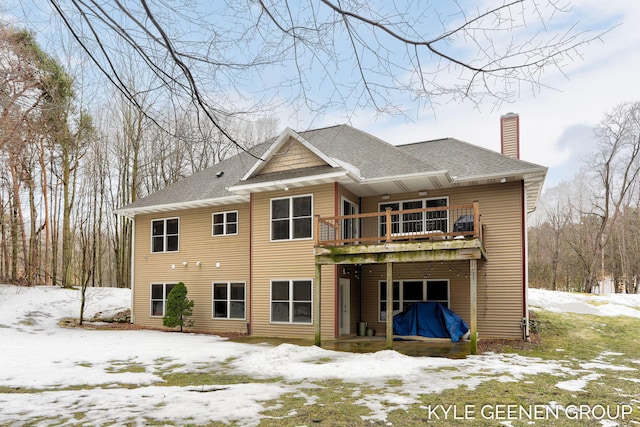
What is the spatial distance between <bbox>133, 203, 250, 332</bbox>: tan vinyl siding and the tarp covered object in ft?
17.3

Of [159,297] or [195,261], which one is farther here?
[159,297]

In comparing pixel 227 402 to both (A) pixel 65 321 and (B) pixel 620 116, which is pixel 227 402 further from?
(B) pixel 620 116

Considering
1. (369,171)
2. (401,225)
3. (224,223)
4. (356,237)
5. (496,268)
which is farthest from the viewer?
(224,223)

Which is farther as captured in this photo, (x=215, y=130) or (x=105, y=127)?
(x=105, y=127)

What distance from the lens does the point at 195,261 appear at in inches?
631

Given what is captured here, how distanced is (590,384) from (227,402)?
5.69m

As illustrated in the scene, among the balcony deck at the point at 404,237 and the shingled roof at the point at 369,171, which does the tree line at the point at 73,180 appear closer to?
the shingled roof at the point at 369,171

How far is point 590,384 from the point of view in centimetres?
701

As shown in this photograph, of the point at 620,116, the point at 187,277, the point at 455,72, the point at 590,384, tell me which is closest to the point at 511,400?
the point at 590,384

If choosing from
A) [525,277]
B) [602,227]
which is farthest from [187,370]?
[602,227]

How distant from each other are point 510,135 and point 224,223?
406 inches

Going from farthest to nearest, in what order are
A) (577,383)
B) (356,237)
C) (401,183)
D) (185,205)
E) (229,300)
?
(185,205)
(229,300)
(356,237)
(401,183)
(577,383)

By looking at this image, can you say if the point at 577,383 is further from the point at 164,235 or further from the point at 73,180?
the point at 73,180

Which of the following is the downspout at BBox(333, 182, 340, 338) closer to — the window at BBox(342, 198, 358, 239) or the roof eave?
the roof eave
